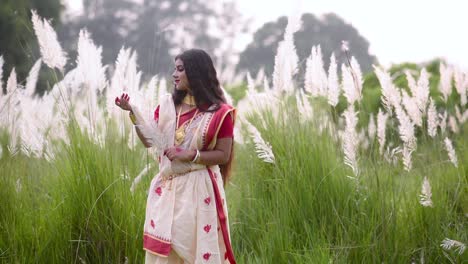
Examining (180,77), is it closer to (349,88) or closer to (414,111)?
(349,88)

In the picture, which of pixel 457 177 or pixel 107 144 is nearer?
pixel 107 144

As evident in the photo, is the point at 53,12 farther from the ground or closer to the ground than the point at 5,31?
farther from the ground

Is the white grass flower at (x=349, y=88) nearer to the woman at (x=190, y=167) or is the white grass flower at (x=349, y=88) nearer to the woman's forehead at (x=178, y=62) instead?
the woman at (x=190, y=167)

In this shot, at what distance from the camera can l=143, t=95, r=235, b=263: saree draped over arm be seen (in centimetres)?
315

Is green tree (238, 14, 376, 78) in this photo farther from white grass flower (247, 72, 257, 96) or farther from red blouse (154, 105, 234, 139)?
red blouse (154, 105, 234, 139)

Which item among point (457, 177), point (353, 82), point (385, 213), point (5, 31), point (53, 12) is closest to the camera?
point (385, 213)

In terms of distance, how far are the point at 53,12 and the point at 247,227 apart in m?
14.3

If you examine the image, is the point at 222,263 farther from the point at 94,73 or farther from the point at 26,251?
the point at 94,73

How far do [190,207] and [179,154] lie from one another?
274 millimetres

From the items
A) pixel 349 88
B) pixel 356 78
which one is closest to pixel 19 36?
pixel 349 88

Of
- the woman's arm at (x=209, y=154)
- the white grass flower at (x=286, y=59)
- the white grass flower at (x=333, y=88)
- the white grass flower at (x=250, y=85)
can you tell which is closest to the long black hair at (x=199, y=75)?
the woman's arm at (x=209, y=154)

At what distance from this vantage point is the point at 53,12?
1697cm

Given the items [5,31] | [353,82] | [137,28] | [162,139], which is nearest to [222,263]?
[162,139]

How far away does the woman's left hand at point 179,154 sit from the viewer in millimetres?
3111
